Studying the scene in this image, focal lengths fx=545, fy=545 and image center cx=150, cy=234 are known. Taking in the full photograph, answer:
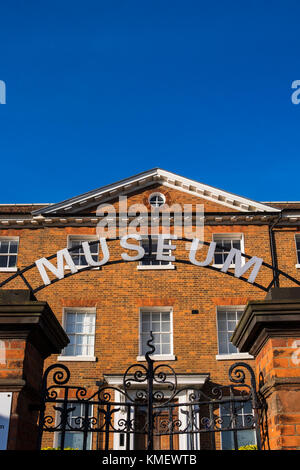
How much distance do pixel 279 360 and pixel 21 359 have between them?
8.09 feet

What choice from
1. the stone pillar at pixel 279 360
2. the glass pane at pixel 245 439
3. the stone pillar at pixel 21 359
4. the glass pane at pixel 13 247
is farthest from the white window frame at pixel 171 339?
the stone pillar at pixel 279 360

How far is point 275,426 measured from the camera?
4.99 metres

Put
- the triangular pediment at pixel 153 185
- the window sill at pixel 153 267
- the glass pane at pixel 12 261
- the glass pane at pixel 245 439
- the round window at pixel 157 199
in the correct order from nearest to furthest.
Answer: the glass pane at pixel 245 439
the window sill at pixel 153 267
the glass pane at pixel 12 261
the triangular pediment at pixel 153 185
the round window at pixel 157 199

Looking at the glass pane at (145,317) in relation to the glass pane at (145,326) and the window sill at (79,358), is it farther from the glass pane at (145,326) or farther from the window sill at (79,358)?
the window sill at (79,358)

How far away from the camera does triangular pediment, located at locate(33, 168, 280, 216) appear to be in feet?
69.6


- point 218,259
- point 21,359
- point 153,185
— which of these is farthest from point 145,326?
point 21,359

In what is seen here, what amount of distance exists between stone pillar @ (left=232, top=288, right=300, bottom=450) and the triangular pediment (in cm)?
1586

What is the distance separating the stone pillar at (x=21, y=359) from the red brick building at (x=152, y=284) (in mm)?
11904

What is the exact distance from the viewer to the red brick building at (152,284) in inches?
723

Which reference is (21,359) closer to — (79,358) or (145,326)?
(79,358)

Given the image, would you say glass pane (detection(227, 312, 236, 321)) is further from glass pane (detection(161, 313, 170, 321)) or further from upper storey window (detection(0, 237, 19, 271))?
upper storey window (detection(0, 237, 19, 271))
